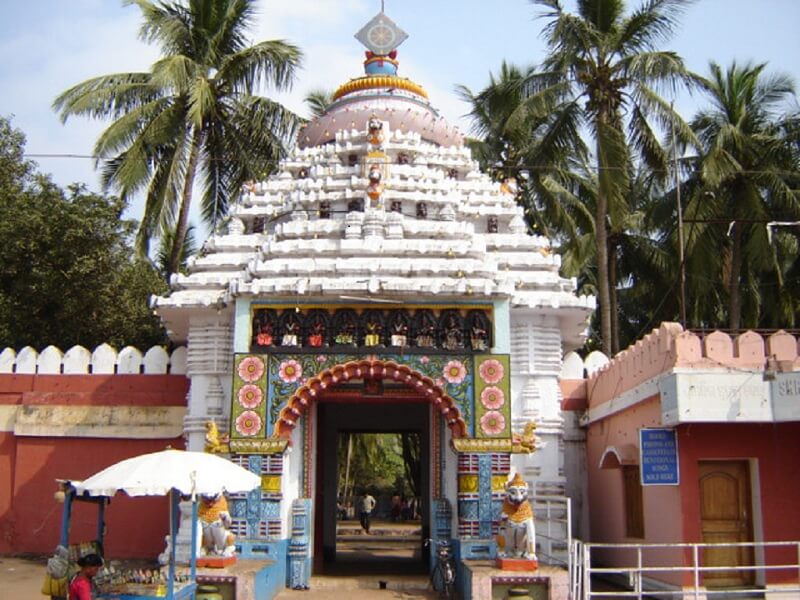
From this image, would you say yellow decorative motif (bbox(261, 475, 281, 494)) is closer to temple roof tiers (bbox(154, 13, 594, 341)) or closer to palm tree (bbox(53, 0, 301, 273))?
temple roof tiers (bbox(154, 13, 594, 341))

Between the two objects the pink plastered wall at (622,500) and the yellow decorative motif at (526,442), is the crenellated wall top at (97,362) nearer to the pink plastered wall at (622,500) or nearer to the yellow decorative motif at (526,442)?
the yellow decorative motif at (526,442)

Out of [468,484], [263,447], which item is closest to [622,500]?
[468,484]

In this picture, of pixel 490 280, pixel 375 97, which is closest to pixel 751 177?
pixel 375 97

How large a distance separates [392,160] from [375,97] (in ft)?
7.50

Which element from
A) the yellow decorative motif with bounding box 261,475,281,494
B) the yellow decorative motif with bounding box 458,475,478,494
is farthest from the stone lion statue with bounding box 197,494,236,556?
the yellow decorative motif with bounding box 458,475,478,494

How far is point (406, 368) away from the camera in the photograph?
13836mm

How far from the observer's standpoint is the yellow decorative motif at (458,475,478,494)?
A: 44.3 feet

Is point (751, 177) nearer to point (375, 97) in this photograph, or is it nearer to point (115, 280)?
point (375, 97)

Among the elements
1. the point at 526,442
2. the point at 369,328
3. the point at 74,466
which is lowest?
the point at 74,466

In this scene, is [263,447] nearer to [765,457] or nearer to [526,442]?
[526,442]

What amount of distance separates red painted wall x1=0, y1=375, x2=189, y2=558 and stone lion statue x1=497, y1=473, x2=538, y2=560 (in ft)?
21.3

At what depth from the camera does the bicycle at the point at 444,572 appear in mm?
13297

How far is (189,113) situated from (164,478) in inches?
482

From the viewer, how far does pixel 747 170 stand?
2475 cm
